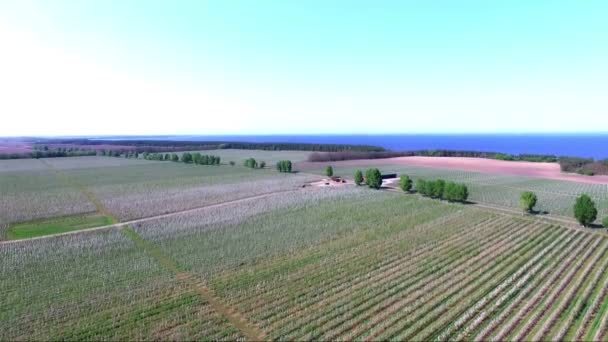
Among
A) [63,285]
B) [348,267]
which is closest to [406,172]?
[348,267]

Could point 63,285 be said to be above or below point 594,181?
below

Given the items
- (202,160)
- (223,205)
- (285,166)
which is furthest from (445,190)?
(202,160)

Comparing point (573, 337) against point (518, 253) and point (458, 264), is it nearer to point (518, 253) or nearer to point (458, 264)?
point (458, 264)

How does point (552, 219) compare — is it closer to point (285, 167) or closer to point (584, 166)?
point (584, 166)

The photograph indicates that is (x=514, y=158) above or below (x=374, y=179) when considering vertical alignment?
above

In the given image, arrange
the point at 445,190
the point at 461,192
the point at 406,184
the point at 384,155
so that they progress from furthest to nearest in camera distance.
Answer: the point at 384,155, the point at 406,184, the point at 445,190, the point at 461,192

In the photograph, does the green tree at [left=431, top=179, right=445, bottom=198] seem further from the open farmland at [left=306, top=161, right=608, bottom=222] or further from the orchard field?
the open farmland at [left=306, top=161, right=608, bottom=222]

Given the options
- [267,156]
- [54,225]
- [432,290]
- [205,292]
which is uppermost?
[267,156]
